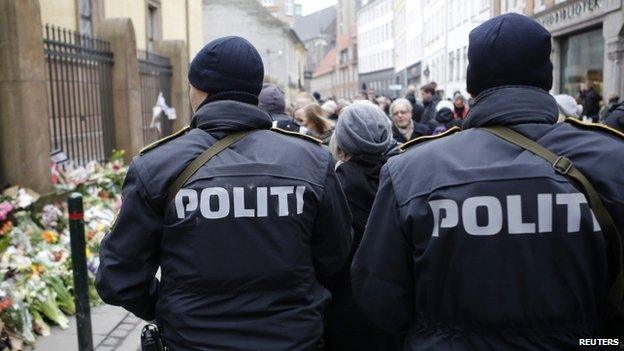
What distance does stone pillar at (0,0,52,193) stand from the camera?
6770 millimetres

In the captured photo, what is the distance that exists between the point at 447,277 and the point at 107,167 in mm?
8273

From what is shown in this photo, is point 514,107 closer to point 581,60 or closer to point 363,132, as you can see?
point 363,132

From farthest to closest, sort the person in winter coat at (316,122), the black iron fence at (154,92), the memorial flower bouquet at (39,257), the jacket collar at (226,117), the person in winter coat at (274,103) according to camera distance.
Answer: the black iron fence at (154,92), the person in winter coat at (316,122), the person in winter coat at (274,103), the memorial flower bouquet at (39,257), the jacket collar at (226,117)

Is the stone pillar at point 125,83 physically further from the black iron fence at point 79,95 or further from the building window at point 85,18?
the building window at point 85,18

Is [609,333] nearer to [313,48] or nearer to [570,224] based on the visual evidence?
[570,224]

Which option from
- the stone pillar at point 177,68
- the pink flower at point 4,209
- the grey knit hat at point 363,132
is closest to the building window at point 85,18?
the stone pillar at point 177,68

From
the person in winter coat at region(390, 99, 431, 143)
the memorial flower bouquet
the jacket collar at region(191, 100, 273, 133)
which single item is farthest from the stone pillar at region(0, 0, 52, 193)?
the jacket collar at region(191, 100, 273, 133)

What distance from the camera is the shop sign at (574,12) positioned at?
650 inches

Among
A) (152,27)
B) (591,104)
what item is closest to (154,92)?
(152,27)

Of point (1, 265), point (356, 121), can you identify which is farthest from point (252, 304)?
point (1, 265)

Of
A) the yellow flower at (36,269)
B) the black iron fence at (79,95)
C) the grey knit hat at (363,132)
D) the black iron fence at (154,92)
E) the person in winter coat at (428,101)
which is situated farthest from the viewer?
the black iron fence at (154,92)

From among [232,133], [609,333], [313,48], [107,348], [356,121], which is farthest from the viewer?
[313,48]

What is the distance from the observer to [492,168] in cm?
189

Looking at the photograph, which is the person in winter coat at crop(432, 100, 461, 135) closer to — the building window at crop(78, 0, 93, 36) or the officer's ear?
the officer's ear
